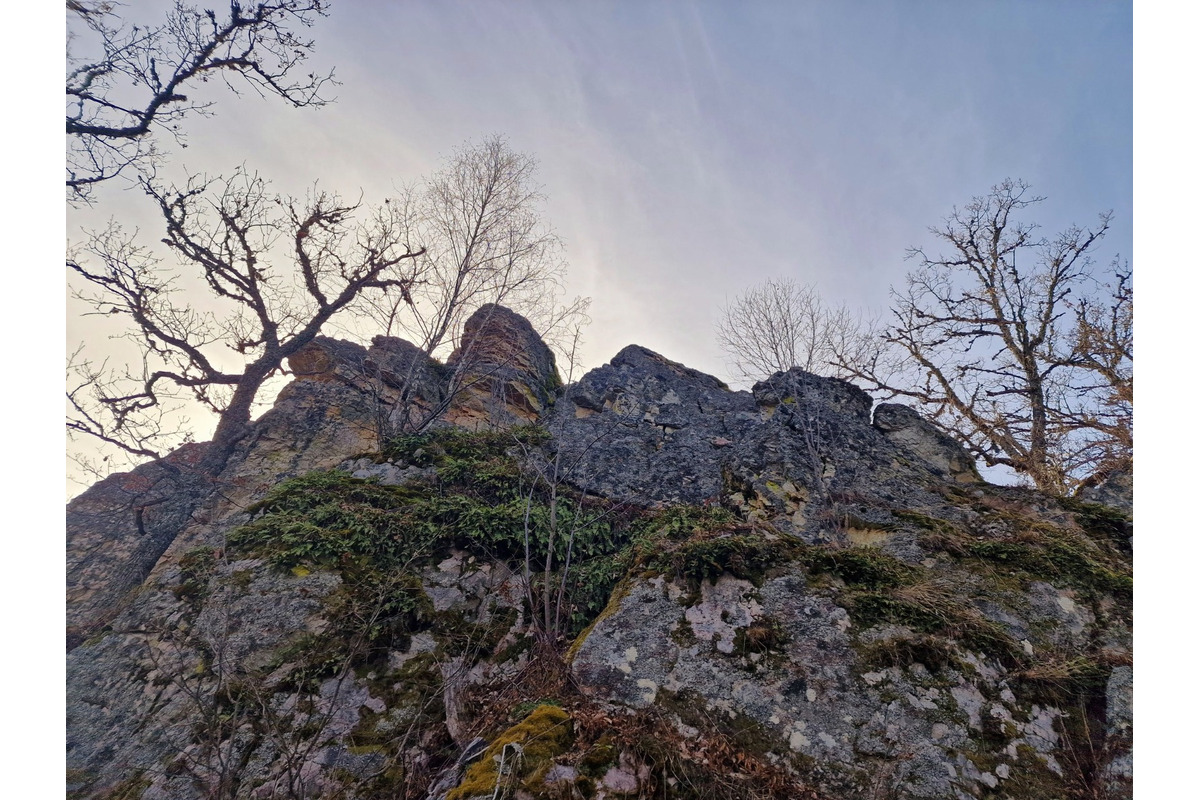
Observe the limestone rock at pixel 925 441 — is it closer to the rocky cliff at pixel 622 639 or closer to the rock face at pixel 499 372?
the rocky cliff at pixel 622 639

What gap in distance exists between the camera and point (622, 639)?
427 cm

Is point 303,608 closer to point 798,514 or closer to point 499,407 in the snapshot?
point 798,514

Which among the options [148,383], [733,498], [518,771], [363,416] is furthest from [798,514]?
[148,383]

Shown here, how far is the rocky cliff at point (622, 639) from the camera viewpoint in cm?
325

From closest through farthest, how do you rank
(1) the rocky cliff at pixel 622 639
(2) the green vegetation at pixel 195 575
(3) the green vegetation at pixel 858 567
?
(1) the rocky cliff at pixel 622 639
(3) the green vegetation at pixel 858 567
(2) the green vegetation at pixel 195 575

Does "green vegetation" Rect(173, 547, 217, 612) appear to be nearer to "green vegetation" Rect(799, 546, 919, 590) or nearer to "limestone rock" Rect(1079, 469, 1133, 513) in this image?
"green vegetation" Rect(799, 546, 919, 590)

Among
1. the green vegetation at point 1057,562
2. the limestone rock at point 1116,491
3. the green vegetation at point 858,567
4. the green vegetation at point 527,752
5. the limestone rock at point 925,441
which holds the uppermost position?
the limestone rock at point 925,441

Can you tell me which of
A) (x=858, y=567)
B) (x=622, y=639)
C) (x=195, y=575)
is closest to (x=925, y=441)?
(x=858, y=567)

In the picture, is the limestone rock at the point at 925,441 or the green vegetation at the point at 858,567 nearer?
the green vegetation at the point at 858,567

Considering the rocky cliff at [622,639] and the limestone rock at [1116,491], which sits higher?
the limestone rock at [1116,491]

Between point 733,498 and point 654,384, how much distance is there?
455cm

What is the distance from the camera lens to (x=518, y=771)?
2.88m

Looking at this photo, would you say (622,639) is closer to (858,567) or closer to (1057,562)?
(858,567)

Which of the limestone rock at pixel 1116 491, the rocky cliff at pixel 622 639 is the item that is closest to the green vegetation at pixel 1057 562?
the rocky cliff at pixel 622 639
